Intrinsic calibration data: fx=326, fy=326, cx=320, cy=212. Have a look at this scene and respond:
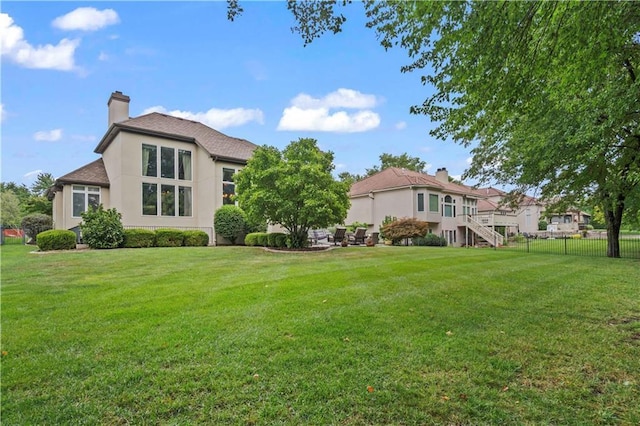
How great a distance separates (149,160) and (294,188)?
34.1 feet

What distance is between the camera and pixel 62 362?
10.5 ft

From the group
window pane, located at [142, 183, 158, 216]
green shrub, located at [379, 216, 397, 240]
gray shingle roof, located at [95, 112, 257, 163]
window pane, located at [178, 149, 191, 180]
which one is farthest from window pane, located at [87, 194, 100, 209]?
green shrub, located at [379, 216, 397, 240]

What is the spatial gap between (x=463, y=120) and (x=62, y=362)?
5724 mm

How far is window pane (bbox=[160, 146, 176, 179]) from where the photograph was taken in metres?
19.5

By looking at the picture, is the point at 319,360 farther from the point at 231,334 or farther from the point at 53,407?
the point at 53,407

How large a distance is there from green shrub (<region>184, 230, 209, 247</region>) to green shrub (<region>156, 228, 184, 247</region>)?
25 centimetres

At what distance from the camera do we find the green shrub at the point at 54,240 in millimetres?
13477

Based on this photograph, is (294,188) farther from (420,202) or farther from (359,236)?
(420,202)

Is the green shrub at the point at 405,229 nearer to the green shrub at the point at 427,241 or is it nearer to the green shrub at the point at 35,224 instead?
the green shrub at the point at 427,241

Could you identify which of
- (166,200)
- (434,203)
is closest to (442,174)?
(434,203)

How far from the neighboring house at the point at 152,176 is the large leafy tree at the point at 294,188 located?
624 cm

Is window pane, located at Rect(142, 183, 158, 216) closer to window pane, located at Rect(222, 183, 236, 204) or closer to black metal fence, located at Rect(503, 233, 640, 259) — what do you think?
window pane, located at Rect(222, 183, 236, 204)

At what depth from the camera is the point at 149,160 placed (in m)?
18.9

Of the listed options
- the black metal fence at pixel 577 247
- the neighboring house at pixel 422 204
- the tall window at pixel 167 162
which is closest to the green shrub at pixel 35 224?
the tall window at pixel 167 162
